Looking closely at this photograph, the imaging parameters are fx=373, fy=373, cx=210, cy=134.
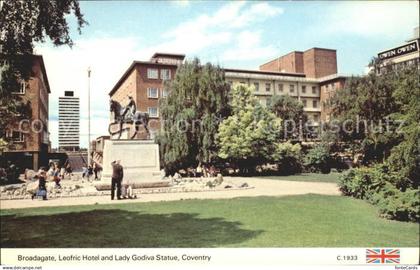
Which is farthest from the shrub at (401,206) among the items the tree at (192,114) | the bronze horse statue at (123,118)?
the tree at (192,114)

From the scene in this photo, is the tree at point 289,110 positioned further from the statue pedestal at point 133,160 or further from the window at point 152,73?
the statue pedestal at point 133,160

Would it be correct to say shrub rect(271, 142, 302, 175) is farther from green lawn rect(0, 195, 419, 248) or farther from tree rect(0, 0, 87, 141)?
tree rect(0, 0, 87, 141)

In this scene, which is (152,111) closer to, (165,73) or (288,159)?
(165,73)

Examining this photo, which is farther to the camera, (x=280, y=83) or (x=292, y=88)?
(x=292, y=88)

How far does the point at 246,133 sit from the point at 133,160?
26.9 feet

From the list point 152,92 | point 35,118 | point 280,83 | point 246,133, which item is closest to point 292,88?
point 280,83

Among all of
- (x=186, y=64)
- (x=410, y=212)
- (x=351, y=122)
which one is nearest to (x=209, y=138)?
(x=186, y=64)

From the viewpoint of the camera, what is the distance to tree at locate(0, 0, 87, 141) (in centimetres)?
430

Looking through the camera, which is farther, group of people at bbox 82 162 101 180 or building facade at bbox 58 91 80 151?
group of people at bbox 82 162 101 180

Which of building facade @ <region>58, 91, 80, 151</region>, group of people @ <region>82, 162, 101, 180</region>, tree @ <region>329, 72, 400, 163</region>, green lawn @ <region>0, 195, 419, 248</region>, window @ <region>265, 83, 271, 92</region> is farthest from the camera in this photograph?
window @ <region>265, 83, 271, 92</region>

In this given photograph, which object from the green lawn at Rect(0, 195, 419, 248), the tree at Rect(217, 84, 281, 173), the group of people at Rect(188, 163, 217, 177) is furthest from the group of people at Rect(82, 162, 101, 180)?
the green lawn at Rect(0, 195, 419, 248)
